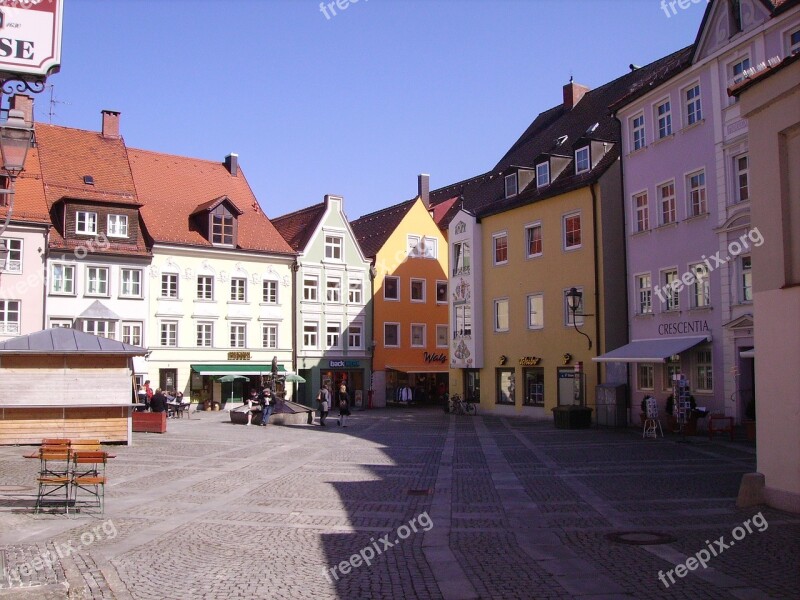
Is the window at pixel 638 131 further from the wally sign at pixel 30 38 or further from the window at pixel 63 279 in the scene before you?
the window at pixel 63 279

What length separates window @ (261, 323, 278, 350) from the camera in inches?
1959

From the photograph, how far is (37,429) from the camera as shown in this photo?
2367 cm

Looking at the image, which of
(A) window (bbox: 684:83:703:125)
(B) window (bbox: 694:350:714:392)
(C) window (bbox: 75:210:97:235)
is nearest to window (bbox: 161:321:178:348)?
(C) window (bbox: 75:210:97:235)

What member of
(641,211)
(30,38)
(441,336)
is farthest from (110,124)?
(30,38)

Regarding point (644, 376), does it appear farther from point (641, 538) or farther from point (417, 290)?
point (417, 290)

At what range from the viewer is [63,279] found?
42219 millimetres

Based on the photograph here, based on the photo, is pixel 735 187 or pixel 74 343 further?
pixel 735 187

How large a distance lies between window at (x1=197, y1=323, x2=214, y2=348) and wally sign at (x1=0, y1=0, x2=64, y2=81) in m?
37.6

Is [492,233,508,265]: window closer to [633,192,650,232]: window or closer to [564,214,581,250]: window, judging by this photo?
[564,214,581,250]: window

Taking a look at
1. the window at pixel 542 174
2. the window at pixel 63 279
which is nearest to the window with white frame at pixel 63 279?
the window at pixel 63 279

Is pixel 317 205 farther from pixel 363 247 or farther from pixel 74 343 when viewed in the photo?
pixel 74 343

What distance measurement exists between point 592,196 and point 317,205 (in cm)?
2357

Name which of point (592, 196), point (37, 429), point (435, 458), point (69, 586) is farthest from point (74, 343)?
point (592, 196)

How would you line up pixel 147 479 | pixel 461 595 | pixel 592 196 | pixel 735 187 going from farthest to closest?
pixel 592 196 → pixel 735 187 → pixel 147 479 → pixel 461 595
